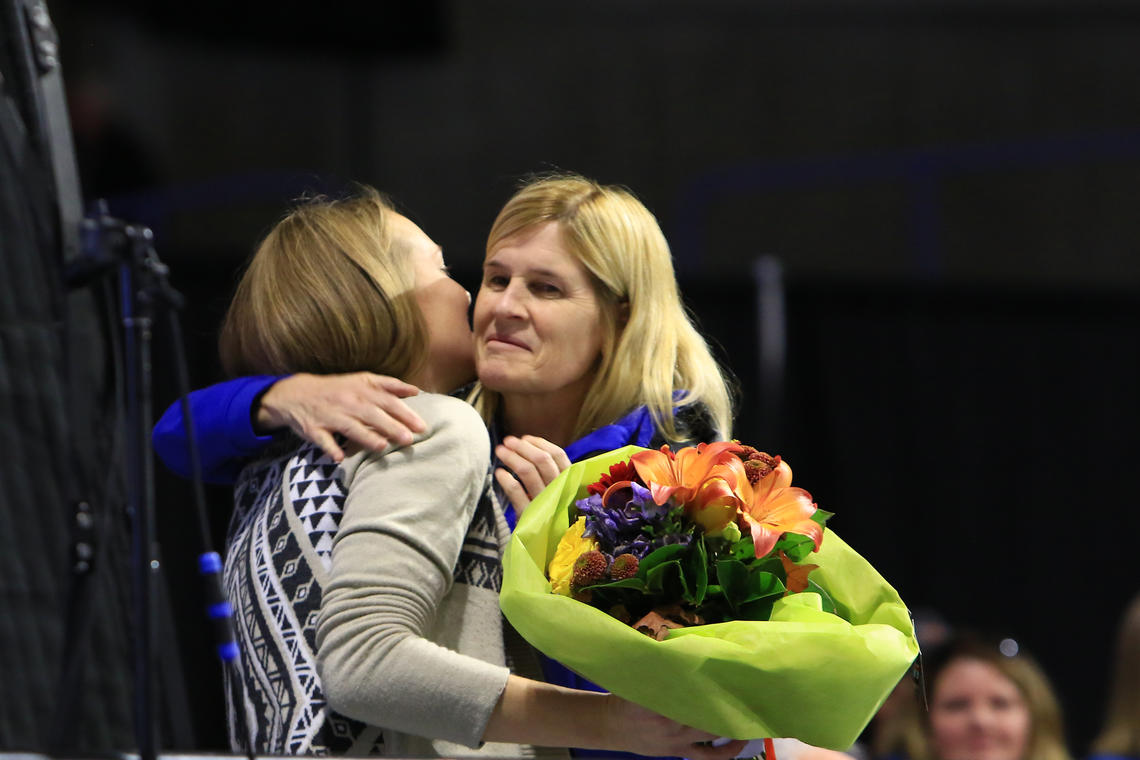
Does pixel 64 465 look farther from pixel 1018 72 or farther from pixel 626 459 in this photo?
pixel 1018 72

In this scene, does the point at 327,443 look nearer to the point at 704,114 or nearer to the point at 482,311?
the point at 482,311

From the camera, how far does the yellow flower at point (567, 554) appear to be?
1411 mm

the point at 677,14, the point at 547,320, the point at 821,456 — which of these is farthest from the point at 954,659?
the point at 677,14

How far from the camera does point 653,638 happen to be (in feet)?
4.50

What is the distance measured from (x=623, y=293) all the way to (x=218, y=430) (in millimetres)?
476

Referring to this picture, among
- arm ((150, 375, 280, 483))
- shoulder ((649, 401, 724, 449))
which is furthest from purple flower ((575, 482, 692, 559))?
arm ((150, 375, 280, 483))

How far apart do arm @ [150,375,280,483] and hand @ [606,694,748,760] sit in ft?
1.63

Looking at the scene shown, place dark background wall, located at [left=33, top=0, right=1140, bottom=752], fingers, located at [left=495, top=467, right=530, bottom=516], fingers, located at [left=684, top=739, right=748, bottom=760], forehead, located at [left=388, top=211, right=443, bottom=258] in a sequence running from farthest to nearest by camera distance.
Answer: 1. dark background wall, located at [left=33, top=0, right=1140, bottom=752]
2. forehead, located at [left=388, top=211, right=443, bottom=258]
3. fingers, located at [left=495, top=467, right=530, bottom=516]
4. fingers, located at [left=684, top=739, right=748, bottom=760]

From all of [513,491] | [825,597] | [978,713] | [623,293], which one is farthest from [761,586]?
[978,713]

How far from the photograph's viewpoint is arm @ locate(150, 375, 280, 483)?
5.33 feet

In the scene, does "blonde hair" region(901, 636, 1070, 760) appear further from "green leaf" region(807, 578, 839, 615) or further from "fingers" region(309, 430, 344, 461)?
"fingers" region(309, 430, 344, 461)

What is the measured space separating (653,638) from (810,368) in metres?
3.35

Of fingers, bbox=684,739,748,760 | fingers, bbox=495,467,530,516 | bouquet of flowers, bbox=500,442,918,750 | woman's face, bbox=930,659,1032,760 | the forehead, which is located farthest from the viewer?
woman's face, bbox=930,659,1032,760

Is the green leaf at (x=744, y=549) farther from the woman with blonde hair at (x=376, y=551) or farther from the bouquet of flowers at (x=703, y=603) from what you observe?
the woman with blonde hair at (x=376, y=551)
